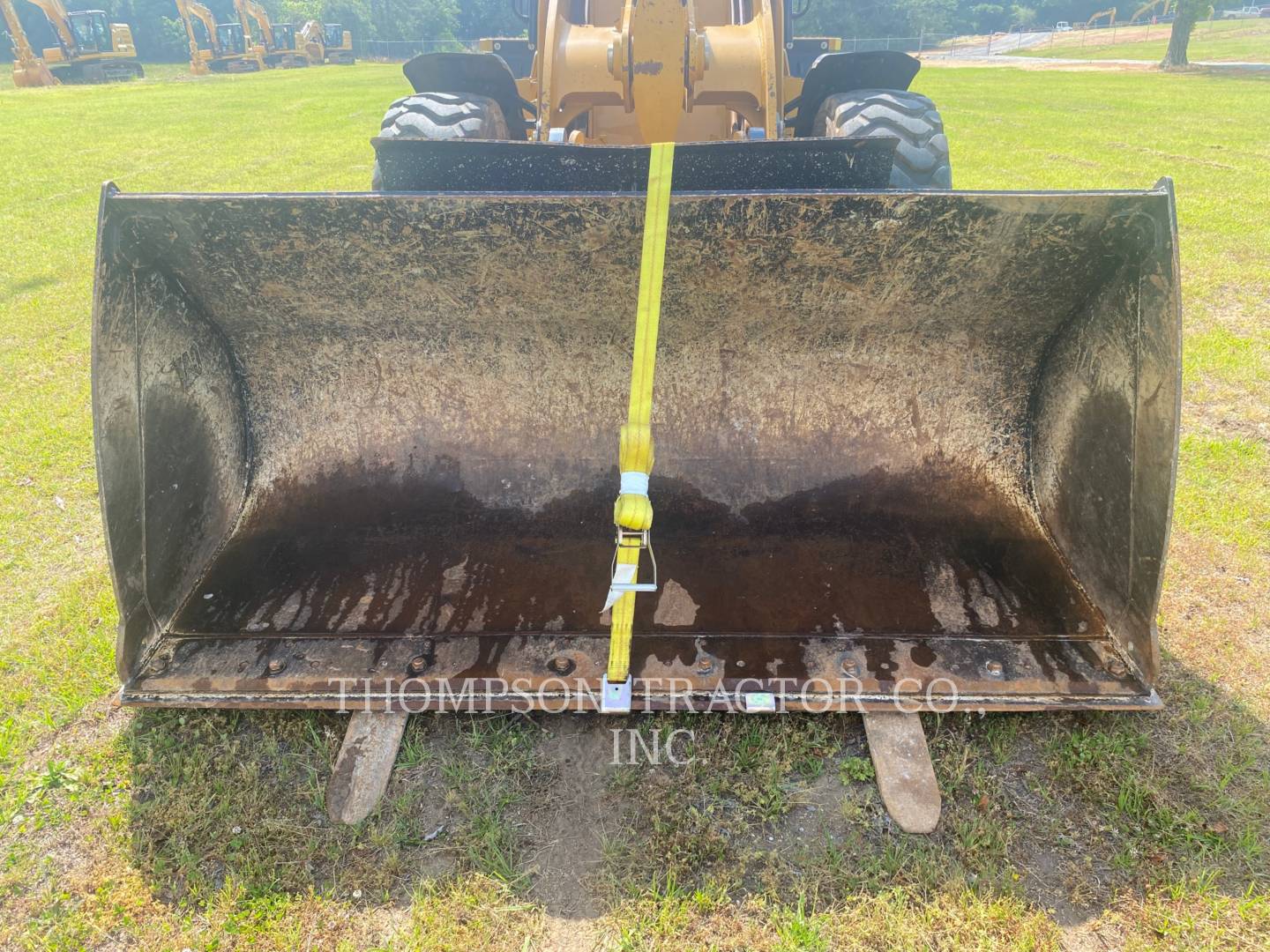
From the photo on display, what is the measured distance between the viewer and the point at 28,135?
13.2 m

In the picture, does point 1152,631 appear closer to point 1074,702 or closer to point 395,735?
point 1074,702

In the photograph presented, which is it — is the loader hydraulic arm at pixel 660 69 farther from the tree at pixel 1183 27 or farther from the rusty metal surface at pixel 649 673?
the tree at pixel 1183 27

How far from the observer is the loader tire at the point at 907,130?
3564mm

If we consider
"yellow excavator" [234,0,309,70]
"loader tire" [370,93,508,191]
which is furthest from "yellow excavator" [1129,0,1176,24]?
"loader tire" [370,93,508,191]

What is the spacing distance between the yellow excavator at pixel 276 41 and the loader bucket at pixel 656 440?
128ft

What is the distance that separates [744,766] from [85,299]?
19.7 ft

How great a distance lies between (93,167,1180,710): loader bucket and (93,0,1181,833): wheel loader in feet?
0.03

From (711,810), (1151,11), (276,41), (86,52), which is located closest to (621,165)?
(711,810)

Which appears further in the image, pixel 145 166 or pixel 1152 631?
pixel 145 166

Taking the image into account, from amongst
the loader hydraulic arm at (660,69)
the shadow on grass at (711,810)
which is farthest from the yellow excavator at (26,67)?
the shadow on grass at (711,810)

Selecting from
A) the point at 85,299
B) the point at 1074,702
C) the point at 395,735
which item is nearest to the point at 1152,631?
the point at 1074,702

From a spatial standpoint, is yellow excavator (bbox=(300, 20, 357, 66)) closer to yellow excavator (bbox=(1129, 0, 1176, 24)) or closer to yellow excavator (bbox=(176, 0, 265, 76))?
yellow excavator (bbox=(176, 0, 265, 76))

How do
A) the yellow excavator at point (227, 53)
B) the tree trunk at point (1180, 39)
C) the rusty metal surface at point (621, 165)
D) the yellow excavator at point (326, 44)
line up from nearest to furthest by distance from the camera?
the rusty metal surface at point (621, 165) → the tree trunk at point (1180, 39) → the yellow excavator at point (227, 53) → the yellow excavator at point (326, 44)

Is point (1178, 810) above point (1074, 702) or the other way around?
the other way around
